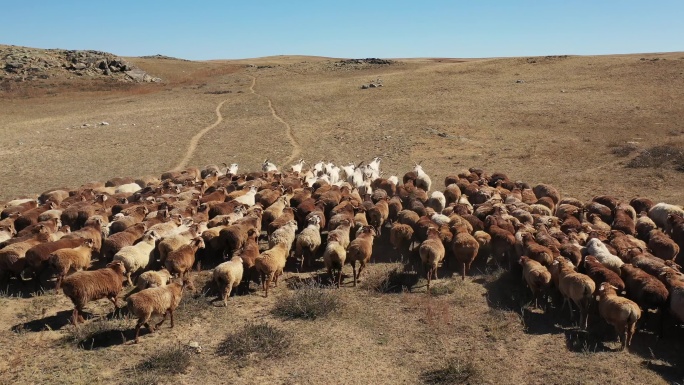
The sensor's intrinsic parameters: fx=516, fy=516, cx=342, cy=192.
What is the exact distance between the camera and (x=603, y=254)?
37.3 feet

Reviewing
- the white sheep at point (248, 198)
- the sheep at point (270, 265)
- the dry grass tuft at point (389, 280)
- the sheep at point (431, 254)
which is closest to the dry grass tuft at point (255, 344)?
the sheep at point (270, 265)

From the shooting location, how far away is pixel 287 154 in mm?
28078

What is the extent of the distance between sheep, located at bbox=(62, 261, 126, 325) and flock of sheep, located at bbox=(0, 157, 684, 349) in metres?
0.02

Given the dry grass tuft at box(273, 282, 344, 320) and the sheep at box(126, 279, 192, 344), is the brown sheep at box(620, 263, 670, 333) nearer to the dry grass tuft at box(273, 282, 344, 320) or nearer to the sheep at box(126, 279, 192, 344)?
the dry grass tuft at box(273, 282, 344, 320)

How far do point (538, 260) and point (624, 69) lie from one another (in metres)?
43.1

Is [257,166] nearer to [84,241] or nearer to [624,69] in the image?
[84,241]

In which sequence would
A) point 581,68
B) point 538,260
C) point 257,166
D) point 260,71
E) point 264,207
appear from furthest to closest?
point 260,71 < point 581,68 < point 257,166 < point 264,207 < point 538,260

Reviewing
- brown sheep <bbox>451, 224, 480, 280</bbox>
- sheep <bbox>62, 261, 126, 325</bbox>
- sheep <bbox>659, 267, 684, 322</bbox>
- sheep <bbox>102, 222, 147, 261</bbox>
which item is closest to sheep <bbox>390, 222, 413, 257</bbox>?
brown sheep <bbox>451, 224, 480, 280</bbox>

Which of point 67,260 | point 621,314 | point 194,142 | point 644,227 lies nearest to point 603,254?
point 621,314

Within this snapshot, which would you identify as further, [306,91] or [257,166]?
[306,91]

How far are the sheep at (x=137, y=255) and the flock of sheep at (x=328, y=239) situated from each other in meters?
0.03

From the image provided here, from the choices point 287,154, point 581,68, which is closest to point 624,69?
point 581,68

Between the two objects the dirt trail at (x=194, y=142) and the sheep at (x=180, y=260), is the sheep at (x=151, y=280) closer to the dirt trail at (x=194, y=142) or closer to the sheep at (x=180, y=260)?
the sheep at (x=180, y=260)

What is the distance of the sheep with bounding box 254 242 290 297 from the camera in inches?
432
